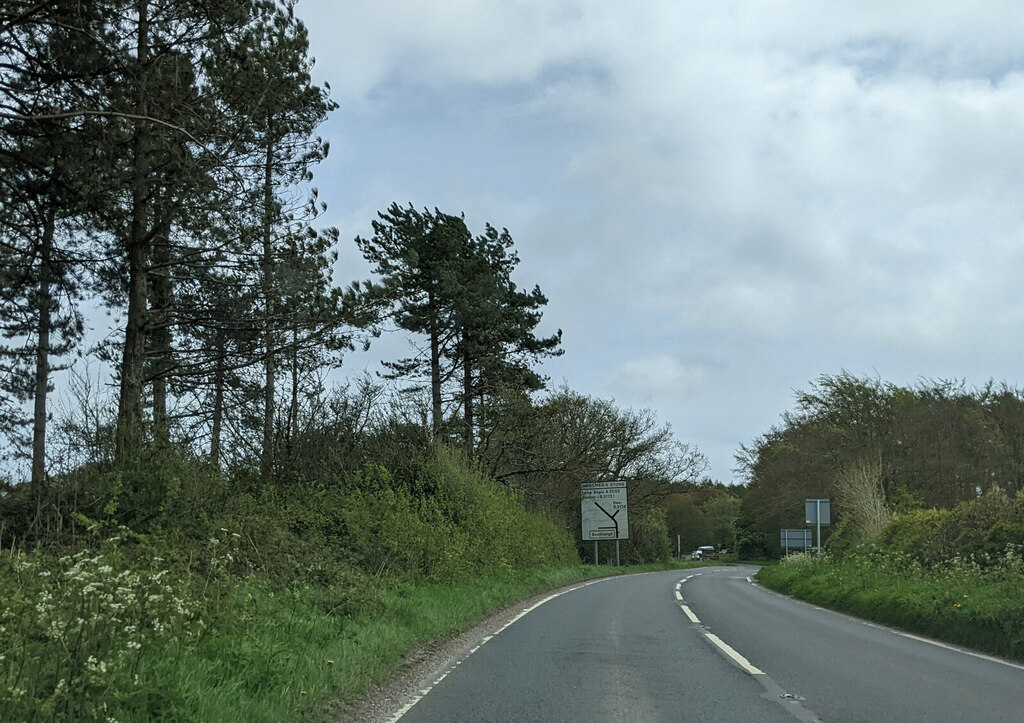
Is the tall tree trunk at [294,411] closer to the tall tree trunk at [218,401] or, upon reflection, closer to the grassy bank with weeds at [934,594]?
the tall tree trunk at [218,401]

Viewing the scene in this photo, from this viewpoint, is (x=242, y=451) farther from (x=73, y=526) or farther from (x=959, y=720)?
(x=959, y=720)

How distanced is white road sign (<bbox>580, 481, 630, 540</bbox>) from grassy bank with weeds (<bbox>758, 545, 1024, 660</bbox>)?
66.9 ft

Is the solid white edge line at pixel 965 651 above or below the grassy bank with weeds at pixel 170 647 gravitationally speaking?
below

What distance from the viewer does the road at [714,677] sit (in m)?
7.85

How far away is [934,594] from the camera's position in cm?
1692

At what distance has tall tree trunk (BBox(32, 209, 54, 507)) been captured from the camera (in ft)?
49.8

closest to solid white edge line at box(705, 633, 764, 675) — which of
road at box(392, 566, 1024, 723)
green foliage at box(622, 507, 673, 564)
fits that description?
road at box(392, 566, 1024, 723)

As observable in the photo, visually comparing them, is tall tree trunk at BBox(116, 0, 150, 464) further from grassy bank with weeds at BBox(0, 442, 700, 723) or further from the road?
the road

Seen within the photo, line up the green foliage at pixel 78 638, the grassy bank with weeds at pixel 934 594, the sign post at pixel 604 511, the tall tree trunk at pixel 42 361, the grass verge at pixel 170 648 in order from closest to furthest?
the green foliage at pixel 78 638 → the grass verge at pixel 170 648 → the grassy bank with weeds at pixel 934 594 → the tall tree trunk at pixel 42 361 → the sign post at pixel 604 511

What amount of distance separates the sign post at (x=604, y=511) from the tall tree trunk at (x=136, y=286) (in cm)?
3474

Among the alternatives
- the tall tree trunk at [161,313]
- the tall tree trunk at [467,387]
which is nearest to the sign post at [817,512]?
the tall tree trunk at [467,387]

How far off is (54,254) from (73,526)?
690 centimetres

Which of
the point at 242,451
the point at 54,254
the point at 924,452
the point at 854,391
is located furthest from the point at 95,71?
the point at 854,391

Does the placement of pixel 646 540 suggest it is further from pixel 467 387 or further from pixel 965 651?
pixel 965 651
